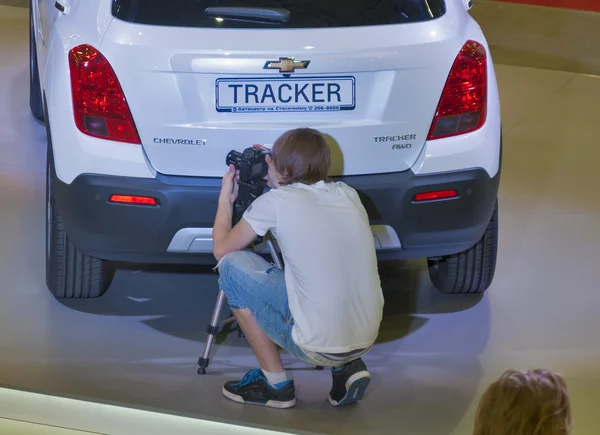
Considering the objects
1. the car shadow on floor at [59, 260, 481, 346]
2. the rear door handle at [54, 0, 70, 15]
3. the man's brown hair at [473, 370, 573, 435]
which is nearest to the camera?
the man's brown hair at [473, 370, 573, 435]

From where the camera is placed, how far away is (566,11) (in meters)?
8.12

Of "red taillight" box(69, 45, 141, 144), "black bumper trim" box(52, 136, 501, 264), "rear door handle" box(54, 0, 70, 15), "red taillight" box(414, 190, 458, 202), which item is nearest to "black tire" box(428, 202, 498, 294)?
"black bumper trim" box(52, 136, 501, 264)

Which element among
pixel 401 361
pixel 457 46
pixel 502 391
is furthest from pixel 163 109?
pixel 502 391

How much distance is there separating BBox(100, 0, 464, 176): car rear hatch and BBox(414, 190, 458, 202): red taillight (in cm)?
10

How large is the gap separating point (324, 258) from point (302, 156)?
0.29 m

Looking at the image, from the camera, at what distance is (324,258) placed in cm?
295

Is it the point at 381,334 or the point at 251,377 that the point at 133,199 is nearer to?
the point at 251,377

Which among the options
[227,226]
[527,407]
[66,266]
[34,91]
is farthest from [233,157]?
[34,91]

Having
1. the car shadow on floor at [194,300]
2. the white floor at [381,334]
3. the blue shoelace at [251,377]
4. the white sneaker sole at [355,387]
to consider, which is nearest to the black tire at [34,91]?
the white floor at [381,334]

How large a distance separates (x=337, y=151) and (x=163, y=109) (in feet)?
1.77

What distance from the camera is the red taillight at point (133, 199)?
316 cm

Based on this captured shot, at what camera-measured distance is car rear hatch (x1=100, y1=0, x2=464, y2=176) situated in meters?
3.09

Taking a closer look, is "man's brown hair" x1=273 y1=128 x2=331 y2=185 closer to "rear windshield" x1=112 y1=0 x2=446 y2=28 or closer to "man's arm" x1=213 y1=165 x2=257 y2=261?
"man's arm" x1=213 y1=165 x2=257 y2=261

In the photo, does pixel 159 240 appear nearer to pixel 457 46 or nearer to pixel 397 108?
pixel 397 108
